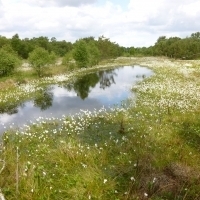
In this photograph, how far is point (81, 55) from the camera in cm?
5972

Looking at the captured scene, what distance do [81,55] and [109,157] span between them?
48.6 meters

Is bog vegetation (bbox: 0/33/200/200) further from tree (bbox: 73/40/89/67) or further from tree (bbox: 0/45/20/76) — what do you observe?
tree (bbox: 73/40/89/67)

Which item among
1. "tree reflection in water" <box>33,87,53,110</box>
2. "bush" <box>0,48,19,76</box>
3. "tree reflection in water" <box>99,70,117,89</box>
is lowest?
"tree reflection in water" <box>99,70,117,89</box>

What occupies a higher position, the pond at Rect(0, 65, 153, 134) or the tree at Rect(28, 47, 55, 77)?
the tree at Rect(28, 47, 55, 77)

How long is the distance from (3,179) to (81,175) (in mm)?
2850

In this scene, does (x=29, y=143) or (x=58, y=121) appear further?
(x=58, y=121)

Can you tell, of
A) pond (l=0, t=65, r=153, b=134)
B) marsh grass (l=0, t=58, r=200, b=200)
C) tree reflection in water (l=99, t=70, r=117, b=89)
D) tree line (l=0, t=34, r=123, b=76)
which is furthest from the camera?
tree line (l=0, t=34, r=123, b=76)

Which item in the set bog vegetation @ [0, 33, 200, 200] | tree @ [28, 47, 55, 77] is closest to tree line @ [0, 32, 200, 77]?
tree @ [28, 47, 55, 77]

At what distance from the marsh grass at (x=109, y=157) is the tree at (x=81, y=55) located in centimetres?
3926

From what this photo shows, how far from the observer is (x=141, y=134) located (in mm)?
15578

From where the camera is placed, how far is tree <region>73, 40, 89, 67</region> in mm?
58531

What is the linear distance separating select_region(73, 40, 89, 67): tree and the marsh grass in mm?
39262

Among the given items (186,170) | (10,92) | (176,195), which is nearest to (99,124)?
(186,170)

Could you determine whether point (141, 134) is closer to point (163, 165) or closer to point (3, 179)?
point (163, 165)
